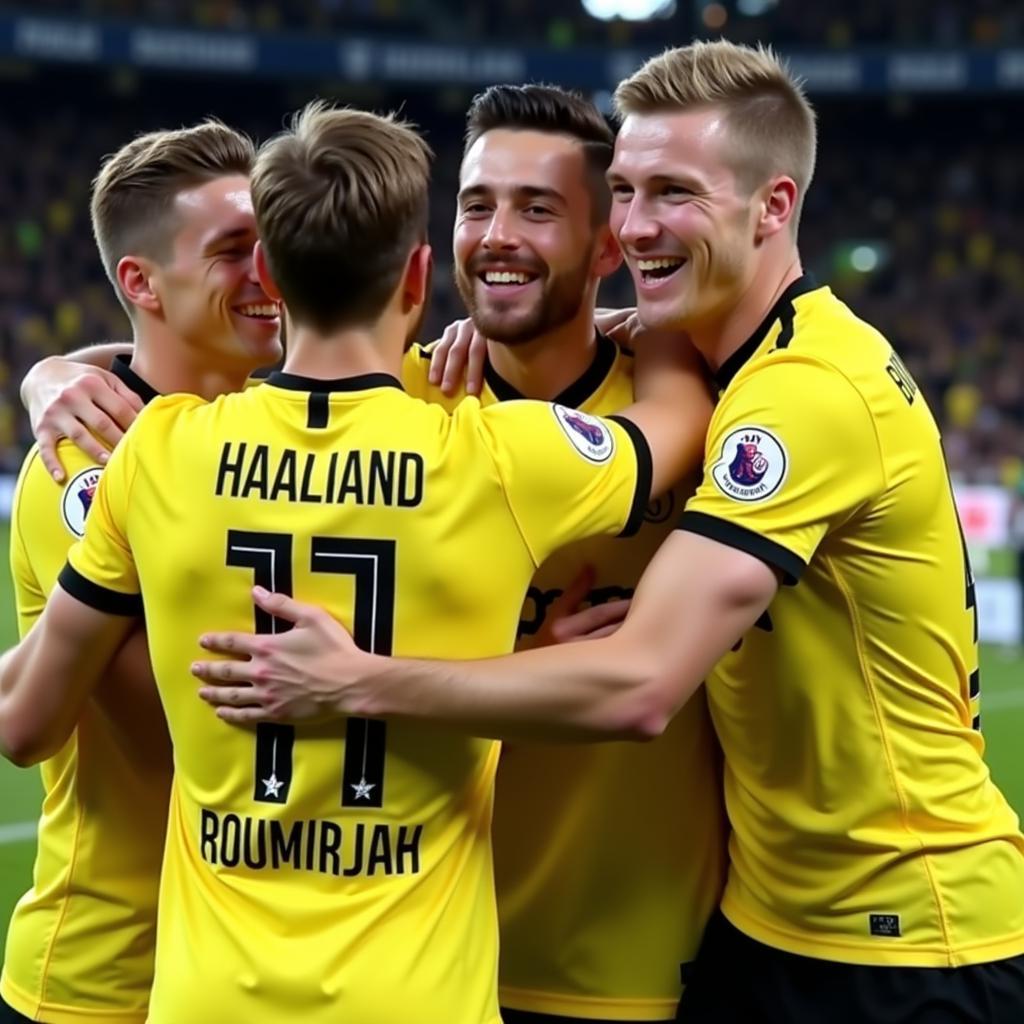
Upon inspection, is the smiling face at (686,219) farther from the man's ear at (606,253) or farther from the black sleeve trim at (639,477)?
the black sleeve trim at (639,477)

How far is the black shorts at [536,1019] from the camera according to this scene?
332cm

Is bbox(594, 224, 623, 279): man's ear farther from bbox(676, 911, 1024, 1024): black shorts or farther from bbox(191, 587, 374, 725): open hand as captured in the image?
bbox(676, 911, 1024, 1024): black shorts

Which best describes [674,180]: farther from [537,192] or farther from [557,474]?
A: [557,474]

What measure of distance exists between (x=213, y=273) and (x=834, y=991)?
1837 millimetres

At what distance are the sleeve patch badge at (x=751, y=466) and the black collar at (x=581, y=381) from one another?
0.61m

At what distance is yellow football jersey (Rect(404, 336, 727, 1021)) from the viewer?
3289 millimetres

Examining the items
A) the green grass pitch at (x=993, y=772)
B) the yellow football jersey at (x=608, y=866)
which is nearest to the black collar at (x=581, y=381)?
the yellow football jersey at (x=608, y=866)

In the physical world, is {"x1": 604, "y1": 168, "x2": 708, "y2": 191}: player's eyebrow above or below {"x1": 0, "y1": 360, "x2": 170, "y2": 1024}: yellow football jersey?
above

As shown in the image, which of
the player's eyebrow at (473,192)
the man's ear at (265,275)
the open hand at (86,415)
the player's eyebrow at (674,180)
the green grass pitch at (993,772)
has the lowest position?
the green grass pitch at (993,772)

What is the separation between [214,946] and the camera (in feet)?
8.26

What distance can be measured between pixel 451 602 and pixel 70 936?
3.74 feet

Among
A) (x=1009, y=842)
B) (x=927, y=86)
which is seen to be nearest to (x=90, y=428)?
(x=1009, y=842)

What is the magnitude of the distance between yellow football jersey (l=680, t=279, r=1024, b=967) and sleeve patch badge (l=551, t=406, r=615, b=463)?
10.9 inches

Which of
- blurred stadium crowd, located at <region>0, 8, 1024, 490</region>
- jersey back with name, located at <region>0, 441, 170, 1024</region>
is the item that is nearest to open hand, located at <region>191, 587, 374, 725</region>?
jersey back with name, located at <region>0, 441, 170, 1024</region>
